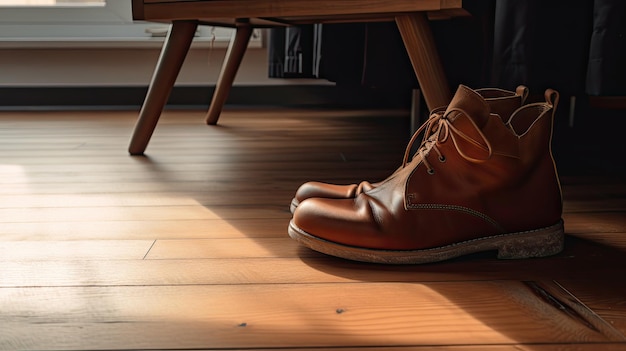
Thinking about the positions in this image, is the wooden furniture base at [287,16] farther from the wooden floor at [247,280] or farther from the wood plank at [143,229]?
the wood plank at [143,229]

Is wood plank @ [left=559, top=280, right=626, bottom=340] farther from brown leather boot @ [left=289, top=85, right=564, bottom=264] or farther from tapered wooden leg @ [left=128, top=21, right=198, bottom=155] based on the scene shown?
tapered wooden leg @ [left=128, top=21, right=198, bottom=155]

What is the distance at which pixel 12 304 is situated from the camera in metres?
0.56

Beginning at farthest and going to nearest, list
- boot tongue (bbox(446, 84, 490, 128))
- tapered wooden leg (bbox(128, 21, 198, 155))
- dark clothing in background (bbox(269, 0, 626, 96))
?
tapered wooden leg (bbox(128, 21, 198, 155)) < dark clothing in background (bbox(269, 0, 626, 96)) < boot tongue (bbox(446, 84, 490, 128))

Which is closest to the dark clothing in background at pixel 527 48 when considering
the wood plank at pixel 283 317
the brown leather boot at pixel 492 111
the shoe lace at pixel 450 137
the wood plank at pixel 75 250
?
the brown leather boot at pixel 492 111

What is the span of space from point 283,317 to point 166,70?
884mm

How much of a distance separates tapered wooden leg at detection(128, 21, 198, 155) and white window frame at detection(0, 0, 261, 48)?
1276 mm

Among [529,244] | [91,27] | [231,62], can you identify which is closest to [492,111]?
[529,244]

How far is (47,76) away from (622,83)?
229 centimetres

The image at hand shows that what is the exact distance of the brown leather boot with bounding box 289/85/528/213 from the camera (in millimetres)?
687

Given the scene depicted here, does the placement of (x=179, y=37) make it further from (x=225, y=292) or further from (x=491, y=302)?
(x=491, y=302)

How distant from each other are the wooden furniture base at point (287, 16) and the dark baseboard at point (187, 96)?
3.25 feet

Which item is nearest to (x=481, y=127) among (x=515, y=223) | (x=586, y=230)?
(x=515, y=223)

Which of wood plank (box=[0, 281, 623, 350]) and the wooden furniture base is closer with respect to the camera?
wood plank (box=[0, 281, 623, 350])

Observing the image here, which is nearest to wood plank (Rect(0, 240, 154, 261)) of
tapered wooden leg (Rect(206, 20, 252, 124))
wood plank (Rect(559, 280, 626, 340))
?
wood plank (Rect(559, 280, 626, 340))
